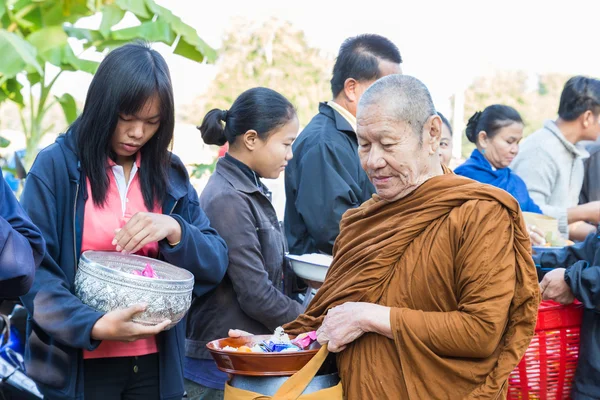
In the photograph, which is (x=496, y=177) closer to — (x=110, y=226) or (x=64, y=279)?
(x=110, y=226)

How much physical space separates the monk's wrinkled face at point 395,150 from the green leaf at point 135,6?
12.6 feet

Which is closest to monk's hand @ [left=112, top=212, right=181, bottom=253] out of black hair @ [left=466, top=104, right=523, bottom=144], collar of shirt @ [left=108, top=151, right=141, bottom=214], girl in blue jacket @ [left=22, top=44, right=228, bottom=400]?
girl in blue jacket @ [left=22, top=44, right=228, bottom=400]

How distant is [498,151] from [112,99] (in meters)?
3.50

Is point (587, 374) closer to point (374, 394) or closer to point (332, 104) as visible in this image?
point (374, 394)

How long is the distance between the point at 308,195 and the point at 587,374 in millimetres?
1507

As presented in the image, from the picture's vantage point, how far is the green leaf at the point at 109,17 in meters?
5.98

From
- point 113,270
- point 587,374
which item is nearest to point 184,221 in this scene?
point 113,270

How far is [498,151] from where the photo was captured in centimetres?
555

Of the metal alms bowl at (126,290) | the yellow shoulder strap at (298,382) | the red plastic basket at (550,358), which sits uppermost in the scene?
the metal alms bowl at (126,290)

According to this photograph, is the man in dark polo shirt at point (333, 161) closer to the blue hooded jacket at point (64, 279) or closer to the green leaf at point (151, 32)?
the blue hooded jacket at point (64, 279)

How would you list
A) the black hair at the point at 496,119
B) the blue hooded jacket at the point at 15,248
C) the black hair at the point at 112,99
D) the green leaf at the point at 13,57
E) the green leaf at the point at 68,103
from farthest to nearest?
the green leaf at the point at 68,103 < the black hair at the point at 496,119 < the green leaf at the point at 13,57 < the black hair at the point at 112,99 < the blue hooded jacket at the point at 15,248

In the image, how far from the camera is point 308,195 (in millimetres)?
3820

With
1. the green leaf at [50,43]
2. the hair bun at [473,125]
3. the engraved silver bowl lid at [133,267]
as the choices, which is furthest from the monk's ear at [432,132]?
the green leaf at [50,43]

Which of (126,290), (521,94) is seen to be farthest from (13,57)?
(521,94)
